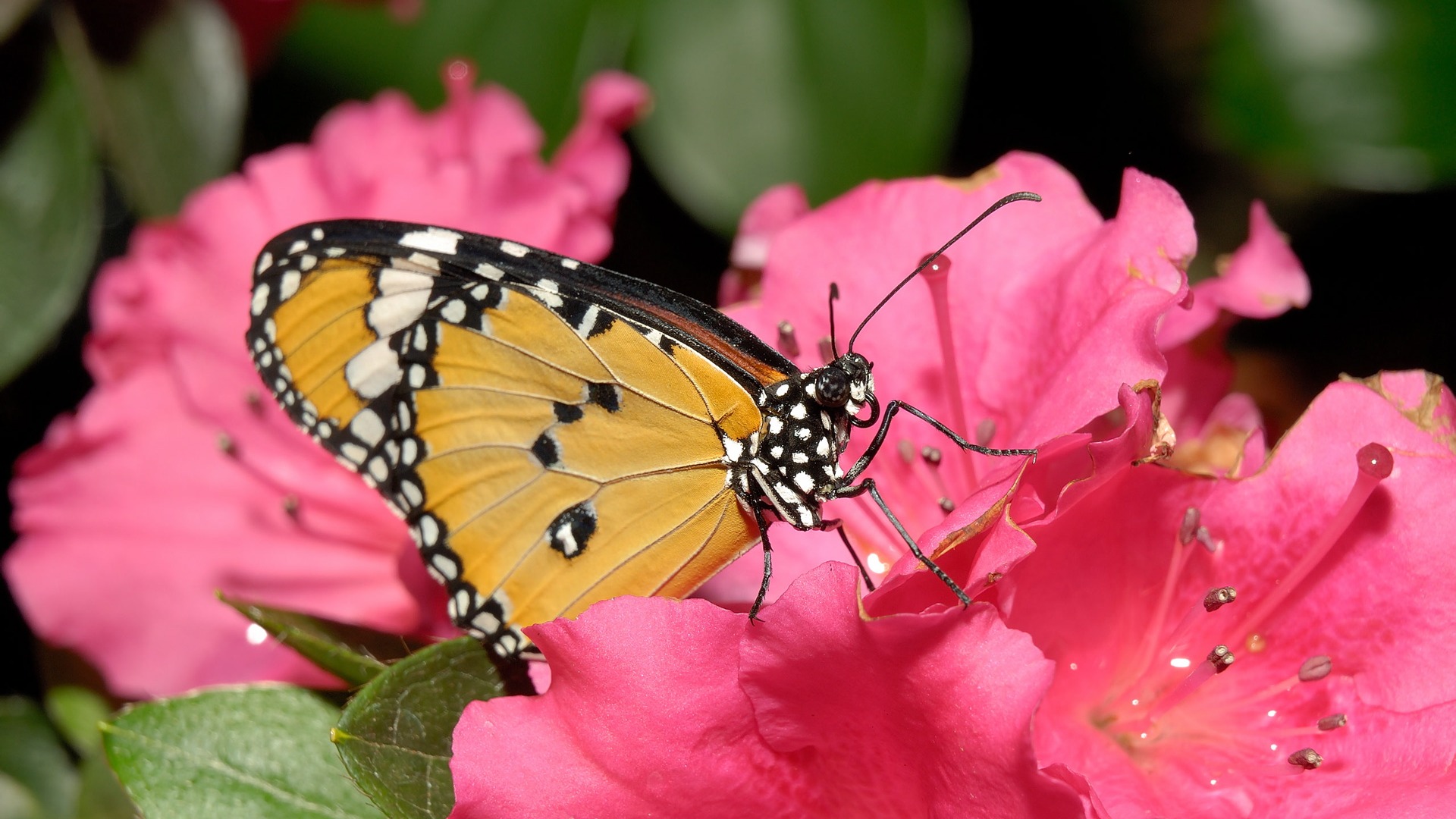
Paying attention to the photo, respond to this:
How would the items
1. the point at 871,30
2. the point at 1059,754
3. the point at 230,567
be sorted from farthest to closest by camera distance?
the point at 871,30 → the point at 230,567 → the point at 1059,754

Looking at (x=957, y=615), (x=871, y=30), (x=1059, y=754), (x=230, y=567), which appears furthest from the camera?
(x=871, y=30)

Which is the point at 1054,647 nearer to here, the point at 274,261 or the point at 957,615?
the point at 957,615

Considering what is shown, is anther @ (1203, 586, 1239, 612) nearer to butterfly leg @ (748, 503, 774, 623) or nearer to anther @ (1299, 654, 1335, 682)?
anther @ (1299, 654, 1335, 682)

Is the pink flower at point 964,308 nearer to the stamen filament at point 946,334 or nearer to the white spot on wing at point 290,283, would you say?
the stamen filament at point 946,334

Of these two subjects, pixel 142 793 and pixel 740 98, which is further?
pixel 740 98

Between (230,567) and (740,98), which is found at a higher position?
(740,98)

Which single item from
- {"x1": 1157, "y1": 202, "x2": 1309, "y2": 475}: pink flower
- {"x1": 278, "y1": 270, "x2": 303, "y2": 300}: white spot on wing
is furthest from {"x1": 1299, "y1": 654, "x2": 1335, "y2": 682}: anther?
{"x1": 278, "y1": 270, "x2": 303, "y2": 300}: white spot on wing

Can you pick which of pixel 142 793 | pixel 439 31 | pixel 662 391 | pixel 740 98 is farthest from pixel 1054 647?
pixel 439 31
